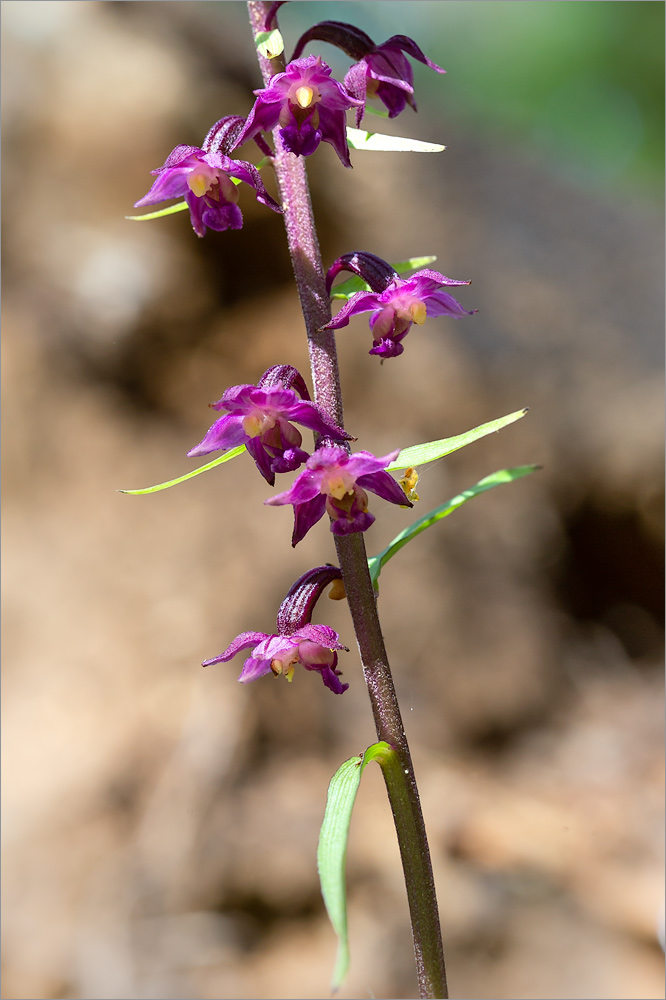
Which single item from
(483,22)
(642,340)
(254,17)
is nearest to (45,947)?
(254,17)

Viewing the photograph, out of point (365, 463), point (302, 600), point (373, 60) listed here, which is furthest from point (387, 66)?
point (302, 600)

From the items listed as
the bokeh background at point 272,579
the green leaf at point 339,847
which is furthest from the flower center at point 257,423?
the bokeh background at point 272,579

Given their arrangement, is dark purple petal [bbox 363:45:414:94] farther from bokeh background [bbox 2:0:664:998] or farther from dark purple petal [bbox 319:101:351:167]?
bokeh background [bbox 2:0:664:998]

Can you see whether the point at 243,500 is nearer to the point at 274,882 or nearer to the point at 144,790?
the point at 144,790

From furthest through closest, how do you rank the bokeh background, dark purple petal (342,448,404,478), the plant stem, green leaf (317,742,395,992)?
the bokeh background
the plant stem
dark purple petal (342,448,404,478)
green leaf (317,742,395,992)

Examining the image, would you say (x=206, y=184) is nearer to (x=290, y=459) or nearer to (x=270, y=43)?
(x=270, y=43)

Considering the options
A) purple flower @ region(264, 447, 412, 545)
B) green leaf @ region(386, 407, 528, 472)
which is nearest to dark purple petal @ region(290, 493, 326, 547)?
purple flower @ region(264, 447, 412, 545)
